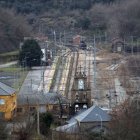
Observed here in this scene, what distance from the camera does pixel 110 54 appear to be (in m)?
19.3

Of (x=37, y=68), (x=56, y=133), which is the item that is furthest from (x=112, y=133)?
(x=37, y=68)

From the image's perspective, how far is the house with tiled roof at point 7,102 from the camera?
10.3m

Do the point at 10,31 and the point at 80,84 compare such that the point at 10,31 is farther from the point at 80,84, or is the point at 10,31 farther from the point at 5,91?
the point at 5,91

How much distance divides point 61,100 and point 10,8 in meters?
17.5

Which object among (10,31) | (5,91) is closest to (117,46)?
(10,31)

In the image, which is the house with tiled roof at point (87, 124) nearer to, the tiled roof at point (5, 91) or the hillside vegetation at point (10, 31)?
the tiled roof at point (5, 91)

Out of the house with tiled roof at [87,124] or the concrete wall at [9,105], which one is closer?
the house with tiled roof at [87,124]

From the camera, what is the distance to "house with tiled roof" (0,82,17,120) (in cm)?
→ 1030

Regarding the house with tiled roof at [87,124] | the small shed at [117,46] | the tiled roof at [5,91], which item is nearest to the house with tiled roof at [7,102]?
the tiled roof at [5,91]

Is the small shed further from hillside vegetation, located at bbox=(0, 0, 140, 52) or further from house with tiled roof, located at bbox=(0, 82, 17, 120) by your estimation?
house with tiled roof, located at bbox=(0, 82, 17, 120)

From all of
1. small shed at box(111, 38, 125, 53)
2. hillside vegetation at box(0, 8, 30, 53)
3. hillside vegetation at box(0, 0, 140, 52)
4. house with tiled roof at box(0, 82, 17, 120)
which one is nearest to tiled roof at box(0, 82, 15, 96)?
house with tiled roof at box(0, 82, 17, 120)

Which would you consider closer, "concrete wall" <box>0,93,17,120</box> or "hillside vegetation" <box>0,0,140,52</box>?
"concrete wall" <box>0,93,17,120</box>

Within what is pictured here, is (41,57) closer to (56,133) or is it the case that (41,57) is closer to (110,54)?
(110,54)

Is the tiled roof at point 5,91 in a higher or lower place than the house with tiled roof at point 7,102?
higher
